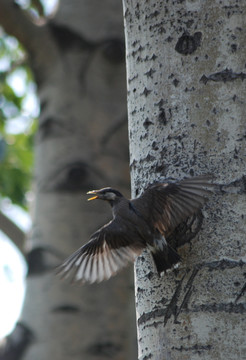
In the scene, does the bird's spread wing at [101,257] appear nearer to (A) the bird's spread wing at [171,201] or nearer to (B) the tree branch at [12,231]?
(A) the bird's spread wing at [171,201]

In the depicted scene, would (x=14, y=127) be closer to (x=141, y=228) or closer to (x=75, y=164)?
(x=75, y=164)

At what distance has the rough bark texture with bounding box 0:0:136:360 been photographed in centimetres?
360

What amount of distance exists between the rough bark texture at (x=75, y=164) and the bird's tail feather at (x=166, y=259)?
1.94 m

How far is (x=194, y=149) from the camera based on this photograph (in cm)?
176

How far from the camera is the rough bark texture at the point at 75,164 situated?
3600 mm

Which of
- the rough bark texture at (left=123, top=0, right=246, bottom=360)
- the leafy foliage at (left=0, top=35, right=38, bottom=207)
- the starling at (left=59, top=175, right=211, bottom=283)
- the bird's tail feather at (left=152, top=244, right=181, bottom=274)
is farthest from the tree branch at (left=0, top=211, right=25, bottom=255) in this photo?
the bird's tail feather at (left=152, top=244, right=181, bottom=274)

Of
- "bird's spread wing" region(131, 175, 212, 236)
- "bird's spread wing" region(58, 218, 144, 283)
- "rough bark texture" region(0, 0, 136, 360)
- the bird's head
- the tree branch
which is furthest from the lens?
the tree branch

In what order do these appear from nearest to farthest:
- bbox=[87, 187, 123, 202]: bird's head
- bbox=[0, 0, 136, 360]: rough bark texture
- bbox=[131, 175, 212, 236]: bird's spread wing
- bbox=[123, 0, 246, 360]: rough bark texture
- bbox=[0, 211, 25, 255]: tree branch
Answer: bbox=[123, 0, 246, 360]: rough bark texture, bbox=[131, 175, 212, 236]: bird's spread wing, bbox=[87, 187, 123, 202]: bird's head, bbox=[0, 0, 136, 360]: rough bark texture, bbox=[0, 211, 25, 255]: tree branch

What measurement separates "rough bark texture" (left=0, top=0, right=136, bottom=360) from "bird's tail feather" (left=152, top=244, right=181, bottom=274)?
6.36 feet

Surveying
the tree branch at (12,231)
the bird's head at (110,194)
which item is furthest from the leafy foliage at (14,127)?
the bird's head at (110,194)

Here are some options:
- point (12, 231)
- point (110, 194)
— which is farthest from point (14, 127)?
point (110, 194)

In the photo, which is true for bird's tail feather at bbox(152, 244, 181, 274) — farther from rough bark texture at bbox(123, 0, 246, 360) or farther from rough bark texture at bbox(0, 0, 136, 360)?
rough bark texture at bbox(0, 0, 136, 360)

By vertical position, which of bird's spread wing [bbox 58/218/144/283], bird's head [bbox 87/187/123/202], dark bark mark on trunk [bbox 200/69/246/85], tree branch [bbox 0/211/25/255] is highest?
dark bark mark on trunk [bbox 200/69/246/85]

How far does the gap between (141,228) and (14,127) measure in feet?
13.9
